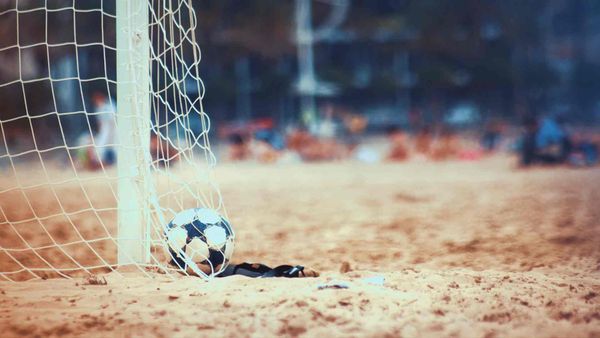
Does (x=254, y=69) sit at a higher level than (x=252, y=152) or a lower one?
higher

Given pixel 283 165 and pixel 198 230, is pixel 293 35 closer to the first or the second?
pixel 283 165

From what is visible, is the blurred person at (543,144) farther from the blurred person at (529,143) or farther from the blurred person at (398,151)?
the blurred person at (398,151)

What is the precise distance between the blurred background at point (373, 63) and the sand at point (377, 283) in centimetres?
1471

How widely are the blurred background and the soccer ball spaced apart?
57.3 feet

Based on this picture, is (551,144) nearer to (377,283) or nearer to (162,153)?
(162,153)

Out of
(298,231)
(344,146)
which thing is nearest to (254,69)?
(344,146)

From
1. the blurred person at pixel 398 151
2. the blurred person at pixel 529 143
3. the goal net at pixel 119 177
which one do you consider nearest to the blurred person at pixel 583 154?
the blurred person at pixel 529 143

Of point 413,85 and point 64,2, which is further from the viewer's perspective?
point 413,85

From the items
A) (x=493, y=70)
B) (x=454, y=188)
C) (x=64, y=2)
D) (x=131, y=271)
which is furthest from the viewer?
(x=493, y=70)

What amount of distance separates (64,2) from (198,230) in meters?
21.2

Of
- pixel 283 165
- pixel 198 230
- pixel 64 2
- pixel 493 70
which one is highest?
pixel 64 2

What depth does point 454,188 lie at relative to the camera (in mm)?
9312

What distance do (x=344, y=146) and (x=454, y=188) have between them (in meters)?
8.78

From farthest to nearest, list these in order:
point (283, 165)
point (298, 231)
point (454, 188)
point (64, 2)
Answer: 1. point (64, 2)
2. point (283, 165)
3. point (454, 188)
4. point (298, 231)
